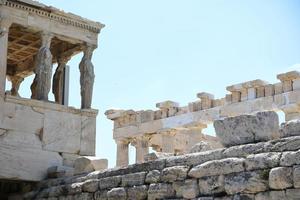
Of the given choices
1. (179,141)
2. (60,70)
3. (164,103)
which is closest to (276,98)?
(164,103)

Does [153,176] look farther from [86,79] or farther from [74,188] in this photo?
[86,79]

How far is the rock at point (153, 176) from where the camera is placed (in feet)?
27.0

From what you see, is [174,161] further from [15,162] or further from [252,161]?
[15,162]

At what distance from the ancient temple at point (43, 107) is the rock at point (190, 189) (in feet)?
15.7

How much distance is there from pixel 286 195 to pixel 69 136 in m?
6.79

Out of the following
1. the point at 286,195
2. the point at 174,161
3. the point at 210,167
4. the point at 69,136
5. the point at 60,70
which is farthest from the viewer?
the point at 60,70

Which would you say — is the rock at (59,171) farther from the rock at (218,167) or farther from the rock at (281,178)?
the rock at (281,178)

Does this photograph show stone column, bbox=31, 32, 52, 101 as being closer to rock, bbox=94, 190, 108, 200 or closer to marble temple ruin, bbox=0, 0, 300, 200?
marble temple ruin, bbox=0, 0, 300, 200

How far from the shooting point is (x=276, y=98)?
2294cm

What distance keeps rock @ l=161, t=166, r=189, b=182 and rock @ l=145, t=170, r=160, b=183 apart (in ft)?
0.41

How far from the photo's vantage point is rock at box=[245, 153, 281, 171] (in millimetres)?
6547

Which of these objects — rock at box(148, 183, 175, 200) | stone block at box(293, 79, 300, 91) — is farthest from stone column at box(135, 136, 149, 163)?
rock at box(148, 183, 175, 200)

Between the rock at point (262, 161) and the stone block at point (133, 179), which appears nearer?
the rock at point (262, 161)

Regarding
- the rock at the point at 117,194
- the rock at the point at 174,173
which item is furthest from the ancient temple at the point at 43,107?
the rock at the point at 174,173
